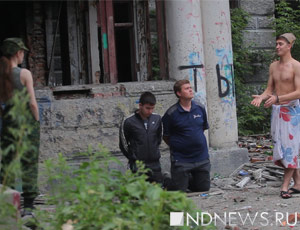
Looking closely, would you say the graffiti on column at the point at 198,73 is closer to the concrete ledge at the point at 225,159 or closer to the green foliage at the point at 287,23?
the concrete ledge at the point at 225,159

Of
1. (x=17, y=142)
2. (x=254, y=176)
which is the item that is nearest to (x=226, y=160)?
(x=254, y=176)

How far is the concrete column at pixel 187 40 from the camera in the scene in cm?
830

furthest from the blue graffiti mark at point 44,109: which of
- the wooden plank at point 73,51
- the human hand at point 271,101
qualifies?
the wooden plank at point 73,51

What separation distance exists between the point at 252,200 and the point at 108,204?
336 cm

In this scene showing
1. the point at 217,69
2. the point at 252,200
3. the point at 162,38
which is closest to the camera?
the point at 252,200

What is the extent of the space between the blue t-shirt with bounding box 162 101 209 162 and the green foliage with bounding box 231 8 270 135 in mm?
3907

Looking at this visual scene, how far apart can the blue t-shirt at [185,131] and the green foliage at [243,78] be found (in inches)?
154

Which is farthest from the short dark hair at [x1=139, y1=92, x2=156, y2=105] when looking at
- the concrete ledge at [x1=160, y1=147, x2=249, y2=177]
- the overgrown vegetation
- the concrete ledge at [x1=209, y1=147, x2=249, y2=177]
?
the overgrown vegetation

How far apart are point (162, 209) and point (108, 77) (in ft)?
16.2

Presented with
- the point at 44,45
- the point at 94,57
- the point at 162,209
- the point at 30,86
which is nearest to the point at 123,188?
the point at 162,209

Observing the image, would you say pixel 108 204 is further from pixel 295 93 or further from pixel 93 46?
pixel 93 46

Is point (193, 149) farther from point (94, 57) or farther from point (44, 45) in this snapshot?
point (44, 45)

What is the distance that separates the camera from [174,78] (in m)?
8.48

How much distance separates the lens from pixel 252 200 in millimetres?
6824
